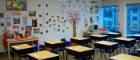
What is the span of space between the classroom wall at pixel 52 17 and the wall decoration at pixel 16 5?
12 centimetres

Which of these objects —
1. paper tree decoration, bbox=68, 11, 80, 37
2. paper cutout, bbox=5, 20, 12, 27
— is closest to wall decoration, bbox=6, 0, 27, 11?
paper cutout, bbox=5, 20, 12, 27

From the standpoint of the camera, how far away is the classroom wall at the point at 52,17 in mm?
7285

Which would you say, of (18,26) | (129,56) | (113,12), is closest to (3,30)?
(18,26)

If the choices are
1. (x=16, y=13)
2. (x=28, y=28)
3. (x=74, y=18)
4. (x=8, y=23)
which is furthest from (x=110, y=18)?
(x=8, y=23)

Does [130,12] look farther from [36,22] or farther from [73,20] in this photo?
[36,22]

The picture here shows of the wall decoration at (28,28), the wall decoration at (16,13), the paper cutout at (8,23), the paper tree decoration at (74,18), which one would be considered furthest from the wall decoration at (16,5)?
the paper tree decoration at (74,18)

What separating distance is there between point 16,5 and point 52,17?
1594mm

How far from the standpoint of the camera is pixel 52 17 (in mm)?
8008

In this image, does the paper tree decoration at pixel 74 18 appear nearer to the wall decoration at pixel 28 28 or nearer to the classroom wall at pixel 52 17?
the classroom wall at pixel 52 17

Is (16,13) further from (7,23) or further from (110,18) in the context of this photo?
(110,18)

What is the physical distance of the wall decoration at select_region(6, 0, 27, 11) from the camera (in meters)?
6.96

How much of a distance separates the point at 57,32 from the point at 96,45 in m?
2.88

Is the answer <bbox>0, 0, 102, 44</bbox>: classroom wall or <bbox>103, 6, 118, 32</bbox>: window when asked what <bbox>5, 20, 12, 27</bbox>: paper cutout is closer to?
<bbox>0, 0, 102, 44</bbox>: classroom wall

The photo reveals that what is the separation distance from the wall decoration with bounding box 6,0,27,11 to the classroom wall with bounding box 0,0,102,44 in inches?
4.8
